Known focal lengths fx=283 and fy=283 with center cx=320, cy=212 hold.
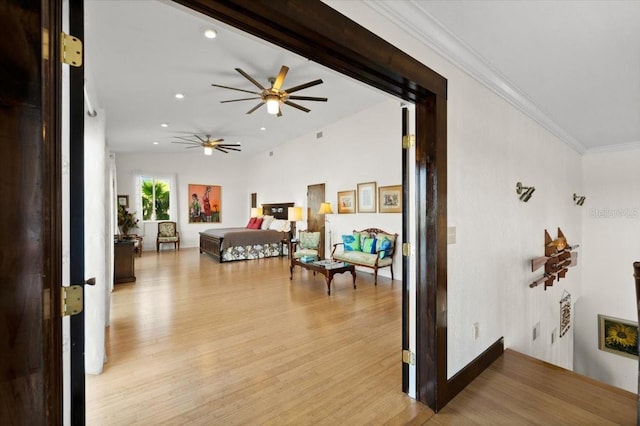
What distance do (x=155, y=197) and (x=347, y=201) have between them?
679 centimetres

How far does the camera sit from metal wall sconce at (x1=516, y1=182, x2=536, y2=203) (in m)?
2.96

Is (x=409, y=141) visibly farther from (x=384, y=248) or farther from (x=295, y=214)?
(x=295, y=214)

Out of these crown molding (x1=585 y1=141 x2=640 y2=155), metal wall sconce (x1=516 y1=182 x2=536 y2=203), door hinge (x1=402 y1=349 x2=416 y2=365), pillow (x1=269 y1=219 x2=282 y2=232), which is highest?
crown molding (x1=585 y1=141 x2=640 y2=155)

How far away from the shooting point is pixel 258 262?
7.22 meters

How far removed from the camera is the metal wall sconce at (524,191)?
2957 mm

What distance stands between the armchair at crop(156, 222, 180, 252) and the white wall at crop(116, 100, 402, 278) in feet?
1.13

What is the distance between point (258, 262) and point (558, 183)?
619 cm

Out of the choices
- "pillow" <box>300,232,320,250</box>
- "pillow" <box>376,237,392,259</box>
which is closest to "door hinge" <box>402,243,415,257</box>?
"pillow" <box>376,237,392,259</box>

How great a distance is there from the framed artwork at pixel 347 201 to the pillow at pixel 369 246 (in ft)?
3.37

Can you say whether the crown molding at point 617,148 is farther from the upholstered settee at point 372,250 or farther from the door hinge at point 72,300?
the door hinge at point 72,300

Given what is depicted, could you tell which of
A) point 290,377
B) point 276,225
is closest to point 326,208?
point 276,225

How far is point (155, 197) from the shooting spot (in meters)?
9.47

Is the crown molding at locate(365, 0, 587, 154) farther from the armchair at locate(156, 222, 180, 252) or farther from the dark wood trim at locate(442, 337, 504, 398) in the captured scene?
the armchair at locate(156, 222, 180, 252)

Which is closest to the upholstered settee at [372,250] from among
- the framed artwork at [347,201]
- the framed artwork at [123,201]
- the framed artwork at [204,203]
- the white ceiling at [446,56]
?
the framed artwork at [347,201]
